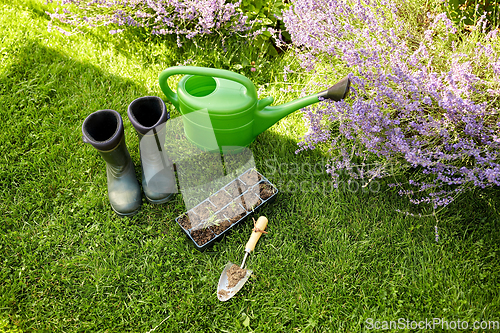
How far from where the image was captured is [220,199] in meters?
1.99

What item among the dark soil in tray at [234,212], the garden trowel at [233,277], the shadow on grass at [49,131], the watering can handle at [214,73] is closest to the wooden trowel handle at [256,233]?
the garden trowel at [233,277]

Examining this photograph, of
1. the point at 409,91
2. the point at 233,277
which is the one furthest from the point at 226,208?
the point at 409,91

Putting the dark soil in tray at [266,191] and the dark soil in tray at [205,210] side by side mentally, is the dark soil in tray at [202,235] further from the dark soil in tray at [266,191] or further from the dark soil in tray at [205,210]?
the dark soil in tray at [266,191]

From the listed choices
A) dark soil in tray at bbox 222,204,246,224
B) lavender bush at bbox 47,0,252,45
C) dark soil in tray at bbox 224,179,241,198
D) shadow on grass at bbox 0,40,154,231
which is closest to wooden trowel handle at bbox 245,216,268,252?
dark soil in tray at bbox 222,204,246,224

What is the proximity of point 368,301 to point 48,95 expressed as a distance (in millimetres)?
2512

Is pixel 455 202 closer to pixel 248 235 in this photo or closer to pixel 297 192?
pixel 297 192

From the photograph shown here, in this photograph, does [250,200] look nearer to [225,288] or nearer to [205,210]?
[205,210]

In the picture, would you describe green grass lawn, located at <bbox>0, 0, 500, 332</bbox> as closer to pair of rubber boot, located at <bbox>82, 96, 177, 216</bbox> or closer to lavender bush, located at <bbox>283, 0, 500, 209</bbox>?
pair of rubber boot, located at <bbox>82, 96, 177, 216</bbox>

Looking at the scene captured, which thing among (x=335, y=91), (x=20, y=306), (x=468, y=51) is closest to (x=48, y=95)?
(x=20, y=306)

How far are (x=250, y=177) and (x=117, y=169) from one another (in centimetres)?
77

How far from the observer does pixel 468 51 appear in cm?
193

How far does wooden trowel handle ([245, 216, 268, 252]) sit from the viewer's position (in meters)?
1.82

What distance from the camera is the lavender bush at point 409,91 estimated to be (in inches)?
63.4

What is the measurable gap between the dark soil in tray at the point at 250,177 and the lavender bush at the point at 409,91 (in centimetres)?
39
